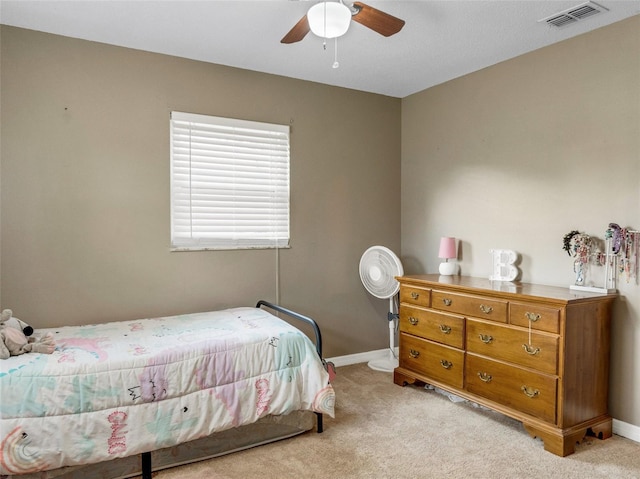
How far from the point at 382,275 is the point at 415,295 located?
1.46ft

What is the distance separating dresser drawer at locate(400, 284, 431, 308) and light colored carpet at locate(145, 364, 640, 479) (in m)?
0.78

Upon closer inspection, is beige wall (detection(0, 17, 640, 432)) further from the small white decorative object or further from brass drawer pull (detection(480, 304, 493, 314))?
brass drawer pull (detection(480, 304, 493, 314))

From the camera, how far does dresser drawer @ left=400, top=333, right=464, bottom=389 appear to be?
3.26m

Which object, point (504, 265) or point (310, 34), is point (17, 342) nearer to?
point (310, 34)

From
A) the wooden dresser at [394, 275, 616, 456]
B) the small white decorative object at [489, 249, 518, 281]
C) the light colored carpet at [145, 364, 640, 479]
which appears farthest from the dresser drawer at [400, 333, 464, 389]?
the small white decorative object at [489, 249, 518, 281]

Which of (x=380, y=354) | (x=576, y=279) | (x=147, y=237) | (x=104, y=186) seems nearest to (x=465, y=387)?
(x=576, y=279)

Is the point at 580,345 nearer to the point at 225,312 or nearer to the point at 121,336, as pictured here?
the point at 225,312

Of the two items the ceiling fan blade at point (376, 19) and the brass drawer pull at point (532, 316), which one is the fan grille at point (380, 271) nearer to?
the brass drawer pull at point (532, 316)

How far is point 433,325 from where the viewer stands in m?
3.45

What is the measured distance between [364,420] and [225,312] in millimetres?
1266

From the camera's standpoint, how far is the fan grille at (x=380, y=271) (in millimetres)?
3943

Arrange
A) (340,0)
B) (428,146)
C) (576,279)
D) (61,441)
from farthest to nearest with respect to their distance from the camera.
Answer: (428,146) → (576,279) → (340,0) → (61,441)

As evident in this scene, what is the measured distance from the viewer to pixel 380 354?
4.50 m

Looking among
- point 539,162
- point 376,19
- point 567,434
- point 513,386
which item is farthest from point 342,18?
point 567,434
